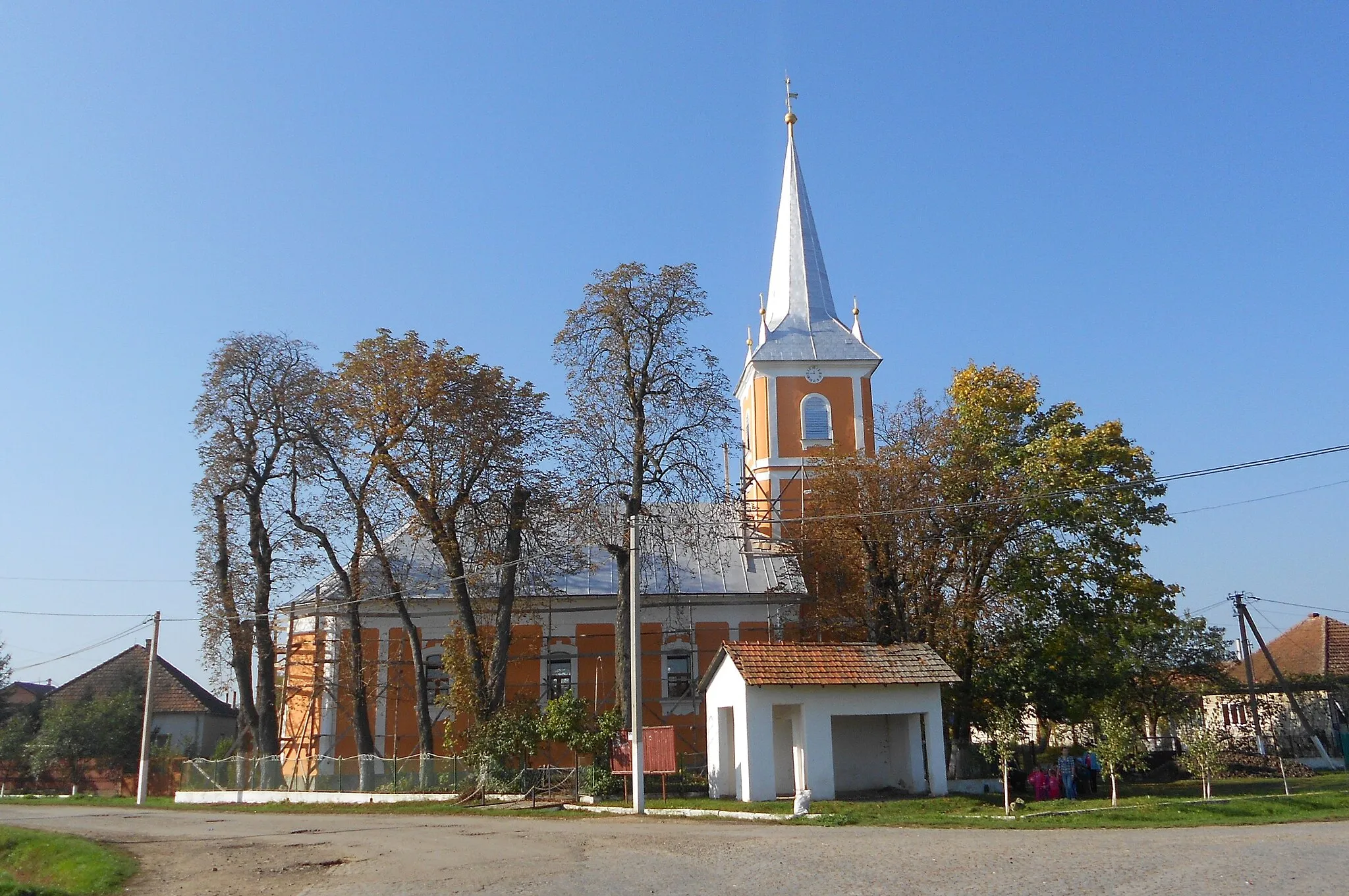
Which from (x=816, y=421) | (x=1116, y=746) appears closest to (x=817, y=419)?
(x=816, y=421)

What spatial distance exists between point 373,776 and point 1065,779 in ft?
57.0

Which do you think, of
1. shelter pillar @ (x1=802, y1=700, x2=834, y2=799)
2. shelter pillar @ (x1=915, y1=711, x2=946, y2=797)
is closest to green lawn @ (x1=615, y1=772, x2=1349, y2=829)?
shelter pillar @ (x1=915, y1=711, x2=946, y2=797)

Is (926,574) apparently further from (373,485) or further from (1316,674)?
(1316,674)

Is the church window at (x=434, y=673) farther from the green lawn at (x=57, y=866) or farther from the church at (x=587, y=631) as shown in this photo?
the green lawn at (x=57, y=866)

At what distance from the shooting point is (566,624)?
116 ft

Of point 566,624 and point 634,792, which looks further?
point 566,624

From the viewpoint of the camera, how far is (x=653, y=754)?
76.4ft

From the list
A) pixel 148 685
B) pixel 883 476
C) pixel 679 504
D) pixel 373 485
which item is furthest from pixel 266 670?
pixel 883 476

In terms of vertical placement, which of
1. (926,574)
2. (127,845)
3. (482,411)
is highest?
(482,411)

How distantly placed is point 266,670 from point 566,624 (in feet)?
30.3

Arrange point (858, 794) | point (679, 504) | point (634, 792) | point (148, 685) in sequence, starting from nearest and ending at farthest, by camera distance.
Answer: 1. point (634, 792)
2. point (858, 794)
3. point (679, 504)
4. point (148, 685)

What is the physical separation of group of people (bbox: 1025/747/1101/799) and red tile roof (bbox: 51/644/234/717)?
34.8m

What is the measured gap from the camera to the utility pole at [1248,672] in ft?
126

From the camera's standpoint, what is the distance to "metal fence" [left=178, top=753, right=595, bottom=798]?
85.4ft
